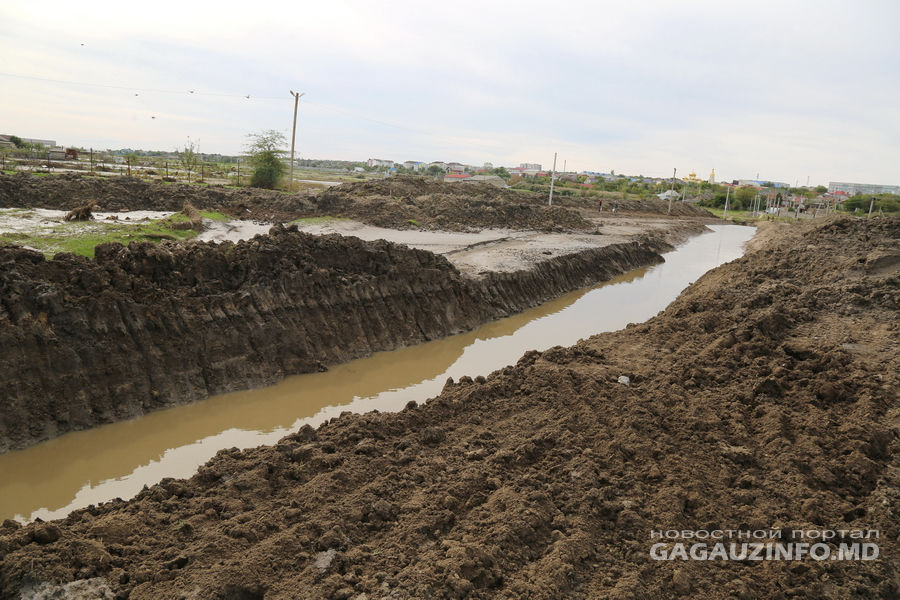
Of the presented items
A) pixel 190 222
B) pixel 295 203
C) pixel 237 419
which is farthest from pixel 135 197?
pixel 237 419

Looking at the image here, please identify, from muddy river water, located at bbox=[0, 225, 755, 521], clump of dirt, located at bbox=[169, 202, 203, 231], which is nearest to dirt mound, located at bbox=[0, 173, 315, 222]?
clump of dirt, located at bbox=[169, 202, 203, 231]

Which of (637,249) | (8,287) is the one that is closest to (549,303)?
(637,249)

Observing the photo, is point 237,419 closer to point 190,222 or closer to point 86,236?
point 86,236

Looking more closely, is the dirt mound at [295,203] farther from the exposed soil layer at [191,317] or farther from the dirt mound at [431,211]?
the exposed soil layer at [191,317]

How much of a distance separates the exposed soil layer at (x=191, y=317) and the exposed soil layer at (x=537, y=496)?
3.28m

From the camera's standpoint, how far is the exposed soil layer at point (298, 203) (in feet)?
76.8

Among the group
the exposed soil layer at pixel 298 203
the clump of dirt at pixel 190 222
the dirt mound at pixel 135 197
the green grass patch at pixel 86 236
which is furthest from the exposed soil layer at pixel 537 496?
the dirt mound at pixel 135 197

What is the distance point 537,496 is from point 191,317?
726 centimetres

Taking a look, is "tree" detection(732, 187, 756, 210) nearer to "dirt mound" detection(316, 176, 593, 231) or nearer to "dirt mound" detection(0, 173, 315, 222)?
"dirt mound" detection(316, 176, 593, 231)

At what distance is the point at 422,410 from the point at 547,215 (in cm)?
2775

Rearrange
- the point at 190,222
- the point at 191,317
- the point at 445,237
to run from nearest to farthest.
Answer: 1. the point at 191,317
2. the point at 190,222
3. the point at 445,237

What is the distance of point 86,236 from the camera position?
14.1 meters

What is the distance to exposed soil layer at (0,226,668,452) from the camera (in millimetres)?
7949

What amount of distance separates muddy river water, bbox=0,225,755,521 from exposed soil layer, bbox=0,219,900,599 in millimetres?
1702
